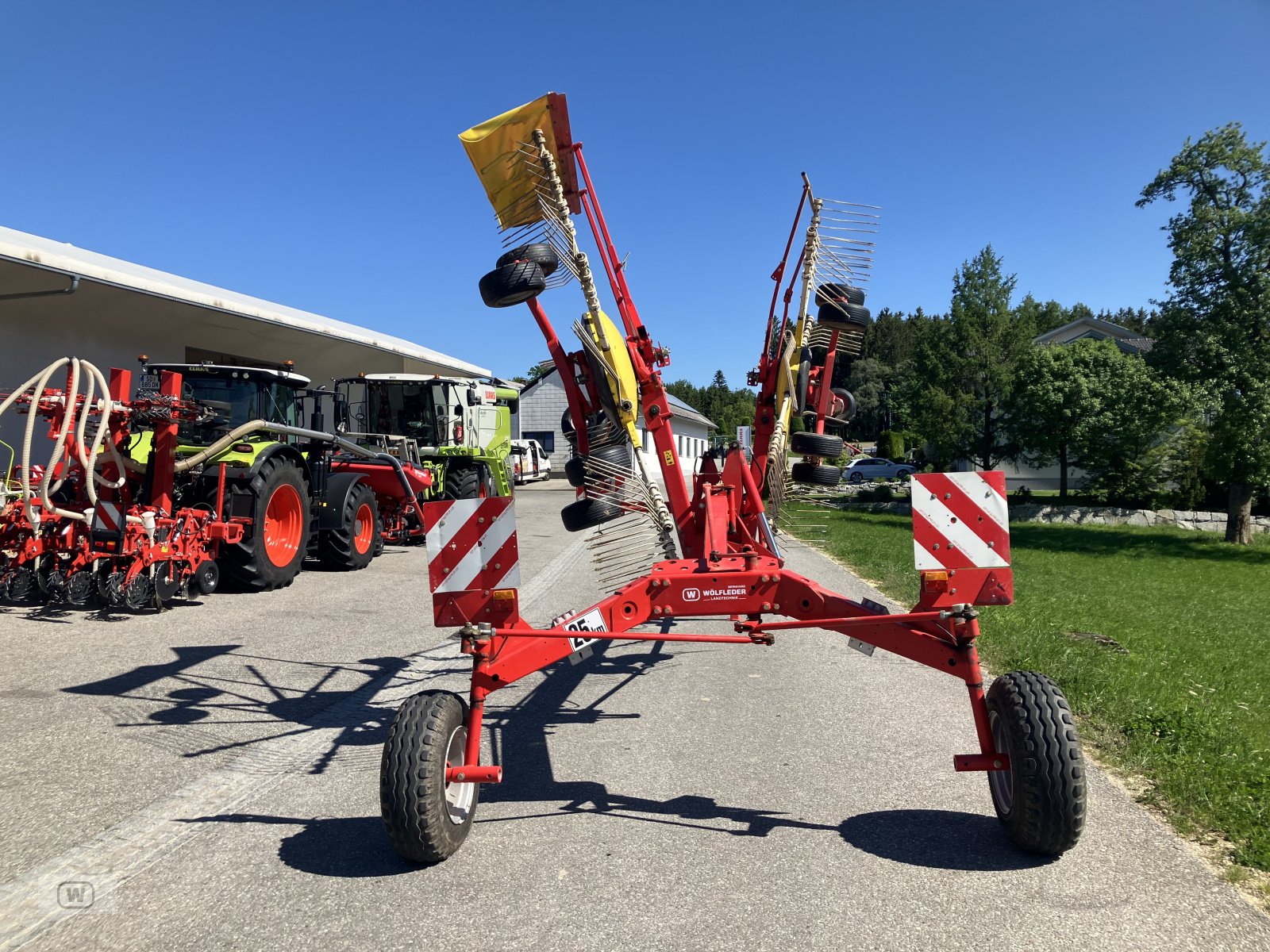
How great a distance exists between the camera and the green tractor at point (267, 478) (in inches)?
357

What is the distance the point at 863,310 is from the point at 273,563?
24.4ft

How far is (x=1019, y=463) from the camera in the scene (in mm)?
39156

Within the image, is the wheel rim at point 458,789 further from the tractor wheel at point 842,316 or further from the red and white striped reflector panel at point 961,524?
the tractor wheel at point 842,316

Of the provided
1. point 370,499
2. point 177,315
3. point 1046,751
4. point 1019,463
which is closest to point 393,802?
point 1046,751

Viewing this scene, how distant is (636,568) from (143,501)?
19.6 ft

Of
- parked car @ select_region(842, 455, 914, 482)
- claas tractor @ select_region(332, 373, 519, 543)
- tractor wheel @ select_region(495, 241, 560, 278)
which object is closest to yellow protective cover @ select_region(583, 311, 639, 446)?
tractor wheel @ select_region(495, 241, 560, 278)

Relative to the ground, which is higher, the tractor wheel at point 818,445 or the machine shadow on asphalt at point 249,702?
the tractor wheel at point 818,445

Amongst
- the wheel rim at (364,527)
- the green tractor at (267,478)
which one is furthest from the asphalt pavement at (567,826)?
the wheel rim at (364,527)

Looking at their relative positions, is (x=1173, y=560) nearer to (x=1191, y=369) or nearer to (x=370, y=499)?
(x=1191, y=369)

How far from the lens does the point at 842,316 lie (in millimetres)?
5355

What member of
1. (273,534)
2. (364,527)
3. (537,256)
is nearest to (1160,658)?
(537,256)

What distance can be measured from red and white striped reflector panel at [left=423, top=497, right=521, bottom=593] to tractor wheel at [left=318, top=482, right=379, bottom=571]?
8192mm

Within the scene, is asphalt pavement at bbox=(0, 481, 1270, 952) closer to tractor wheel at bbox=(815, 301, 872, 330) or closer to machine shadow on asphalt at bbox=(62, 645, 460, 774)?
machine shadow on asphalt at bbox=(62, 645, 460, 774)

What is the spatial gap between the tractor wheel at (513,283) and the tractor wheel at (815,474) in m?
2.23
